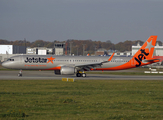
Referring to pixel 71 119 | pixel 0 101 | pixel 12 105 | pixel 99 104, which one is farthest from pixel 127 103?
pixel 0 101

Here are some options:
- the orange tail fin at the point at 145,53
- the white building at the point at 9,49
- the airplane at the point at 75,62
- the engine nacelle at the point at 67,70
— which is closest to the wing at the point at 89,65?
the airplane at the point at 75,62

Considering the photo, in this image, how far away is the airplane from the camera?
42094 mm

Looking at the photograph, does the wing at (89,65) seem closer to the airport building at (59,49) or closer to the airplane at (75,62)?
the airplane at (75,62)

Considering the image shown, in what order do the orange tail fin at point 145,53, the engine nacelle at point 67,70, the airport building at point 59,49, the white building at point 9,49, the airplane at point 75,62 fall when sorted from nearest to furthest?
the engine nacelle at point 67,70
the airplane at point 75,62
the orange tail fin at point 145,53
the airport building at point 59,49
the white building at point 9,49

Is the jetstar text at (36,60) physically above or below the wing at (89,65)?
above

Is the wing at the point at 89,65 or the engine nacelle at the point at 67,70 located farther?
the wing at the point at 89,65

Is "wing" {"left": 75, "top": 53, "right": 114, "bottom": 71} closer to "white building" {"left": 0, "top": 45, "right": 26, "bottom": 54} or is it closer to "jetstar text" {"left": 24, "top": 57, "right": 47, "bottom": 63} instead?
"jetstar text" {"left": 24, "top": 57, "right": 47, "bottom": 63}

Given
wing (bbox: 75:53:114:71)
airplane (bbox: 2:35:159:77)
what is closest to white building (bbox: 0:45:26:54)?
airplane (bbox: 2:35:159:77)

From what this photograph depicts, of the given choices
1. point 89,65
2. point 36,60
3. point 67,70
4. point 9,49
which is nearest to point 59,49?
point 9,49

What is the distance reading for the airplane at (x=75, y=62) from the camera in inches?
1657

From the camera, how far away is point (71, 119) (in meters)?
11.9

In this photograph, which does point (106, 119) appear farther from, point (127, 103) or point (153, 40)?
point (153, 40)

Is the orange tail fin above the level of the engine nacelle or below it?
above

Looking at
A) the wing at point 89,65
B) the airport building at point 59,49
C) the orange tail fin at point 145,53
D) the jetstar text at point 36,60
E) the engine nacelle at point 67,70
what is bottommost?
the engine nacelle at point 67,70
